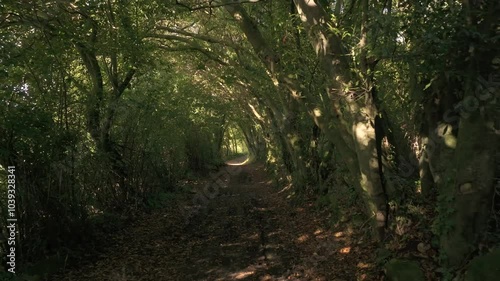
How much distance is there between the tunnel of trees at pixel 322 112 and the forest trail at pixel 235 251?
26.9 inches

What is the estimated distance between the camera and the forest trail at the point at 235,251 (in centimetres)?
686

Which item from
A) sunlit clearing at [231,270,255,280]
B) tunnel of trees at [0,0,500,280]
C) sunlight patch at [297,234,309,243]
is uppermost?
tunnel of trees at [0,0,500,280]

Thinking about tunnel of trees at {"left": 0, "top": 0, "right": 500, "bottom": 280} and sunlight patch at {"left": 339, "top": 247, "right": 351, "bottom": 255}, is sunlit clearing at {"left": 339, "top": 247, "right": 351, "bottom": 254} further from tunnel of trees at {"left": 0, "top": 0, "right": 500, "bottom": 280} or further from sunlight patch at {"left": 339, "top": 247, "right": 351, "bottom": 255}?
tunnel of trees at {"left": 0, "top": 0, "right": 500, "bottom": 280}

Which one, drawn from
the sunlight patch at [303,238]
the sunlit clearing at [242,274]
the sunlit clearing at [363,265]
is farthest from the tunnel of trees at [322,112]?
the sunlit clearing at [242,274]

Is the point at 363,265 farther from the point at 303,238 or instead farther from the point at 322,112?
the point at 322,112

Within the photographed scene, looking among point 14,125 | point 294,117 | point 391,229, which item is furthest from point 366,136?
point 294,117

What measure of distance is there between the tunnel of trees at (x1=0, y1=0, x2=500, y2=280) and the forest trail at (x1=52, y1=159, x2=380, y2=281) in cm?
68

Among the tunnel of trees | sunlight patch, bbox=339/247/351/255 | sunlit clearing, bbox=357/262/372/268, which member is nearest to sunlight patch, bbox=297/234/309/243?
the tunnel of trees

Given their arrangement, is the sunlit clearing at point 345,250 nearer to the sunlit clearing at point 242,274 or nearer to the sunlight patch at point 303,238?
the sunlight patch at point 303,238

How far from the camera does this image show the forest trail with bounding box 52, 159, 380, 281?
22.5ft

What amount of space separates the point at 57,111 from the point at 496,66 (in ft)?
23.4

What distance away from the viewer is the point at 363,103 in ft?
20.3

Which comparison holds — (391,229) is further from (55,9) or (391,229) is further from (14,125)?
(55,9)

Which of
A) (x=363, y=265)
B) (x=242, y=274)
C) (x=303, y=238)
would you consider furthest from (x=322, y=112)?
(x=242, y=274)
